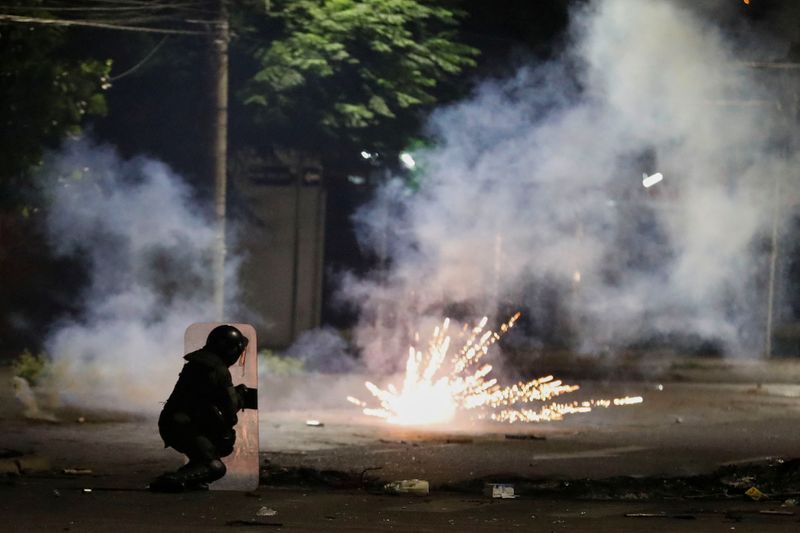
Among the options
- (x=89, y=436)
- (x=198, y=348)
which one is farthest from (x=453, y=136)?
(x=198, y=348)

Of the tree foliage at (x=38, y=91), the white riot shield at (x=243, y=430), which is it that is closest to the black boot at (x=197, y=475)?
the white riot shield at (x=243, y=430)

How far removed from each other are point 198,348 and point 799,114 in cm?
1392

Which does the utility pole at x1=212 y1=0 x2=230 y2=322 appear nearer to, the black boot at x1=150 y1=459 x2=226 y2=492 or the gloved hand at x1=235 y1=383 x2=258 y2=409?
the black boot at x1=150 y1=459 x2=226 y2=492

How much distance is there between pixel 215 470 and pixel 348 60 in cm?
1219

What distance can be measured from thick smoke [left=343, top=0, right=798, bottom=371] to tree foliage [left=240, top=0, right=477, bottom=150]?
1.08m

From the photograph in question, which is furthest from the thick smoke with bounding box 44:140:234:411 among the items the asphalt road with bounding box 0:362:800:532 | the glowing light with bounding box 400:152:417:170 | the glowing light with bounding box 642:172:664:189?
the glowing light with bounding box 642:172:664:189

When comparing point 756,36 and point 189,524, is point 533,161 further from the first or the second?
point 189,524

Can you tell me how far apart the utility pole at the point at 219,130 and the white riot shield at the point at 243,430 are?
8642mm

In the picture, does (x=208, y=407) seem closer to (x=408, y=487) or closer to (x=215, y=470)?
(x=215, y=470)

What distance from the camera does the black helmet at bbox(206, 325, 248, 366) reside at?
8.28 metres

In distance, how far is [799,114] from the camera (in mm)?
20047

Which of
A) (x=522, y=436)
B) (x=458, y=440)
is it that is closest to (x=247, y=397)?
(x=458, y=440)

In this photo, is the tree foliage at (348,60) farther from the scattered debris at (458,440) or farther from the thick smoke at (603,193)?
the scattered debris at (458,440)

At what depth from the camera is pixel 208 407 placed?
8219mm
